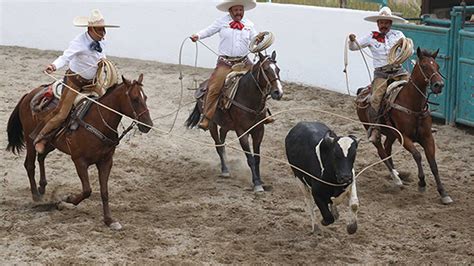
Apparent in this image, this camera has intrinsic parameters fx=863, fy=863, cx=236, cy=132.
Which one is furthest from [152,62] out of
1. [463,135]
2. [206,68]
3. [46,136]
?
[46,136]

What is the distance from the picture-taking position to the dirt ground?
7.54 metres

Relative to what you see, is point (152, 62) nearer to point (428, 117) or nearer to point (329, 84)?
point (329, 84)

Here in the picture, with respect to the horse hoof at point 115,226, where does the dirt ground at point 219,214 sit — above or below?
below

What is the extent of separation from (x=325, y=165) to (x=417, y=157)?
2.20 m

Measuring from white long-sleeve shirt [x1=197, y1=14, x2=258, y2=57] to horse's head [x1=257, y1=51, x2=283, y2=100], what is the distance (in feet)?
2.38

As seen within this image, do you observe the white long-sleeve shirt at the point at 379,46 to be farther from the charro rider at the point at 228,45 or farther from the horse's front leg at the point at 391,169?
the charro rider at the point at 228,45

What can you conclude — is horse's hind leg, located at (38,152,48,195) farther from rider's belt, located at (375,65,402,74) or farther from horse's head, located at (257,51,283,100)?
rider's belt, located at (375,65,402,74)

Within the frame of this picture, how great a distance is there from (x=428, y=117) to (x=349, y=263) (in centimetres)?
251

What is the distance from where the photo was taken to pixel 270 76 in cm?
923

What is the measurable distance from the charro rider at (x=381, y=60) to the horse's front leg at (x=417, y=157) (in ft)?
1.88

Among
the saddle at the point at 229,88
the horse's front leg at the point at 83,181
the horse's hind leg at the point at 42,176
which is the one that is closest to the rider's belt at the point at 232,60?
the saddle at the point at 229,88

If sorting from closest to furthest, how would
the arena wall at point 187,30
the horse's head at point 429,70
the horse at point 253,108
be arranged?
the horse's head at point 429,70 → the horse at point 253,108 → the arena wall at point 187,30

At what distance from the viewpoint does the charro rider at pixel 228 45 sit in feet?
32.7

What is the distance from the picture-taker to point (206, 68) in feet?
52.7
